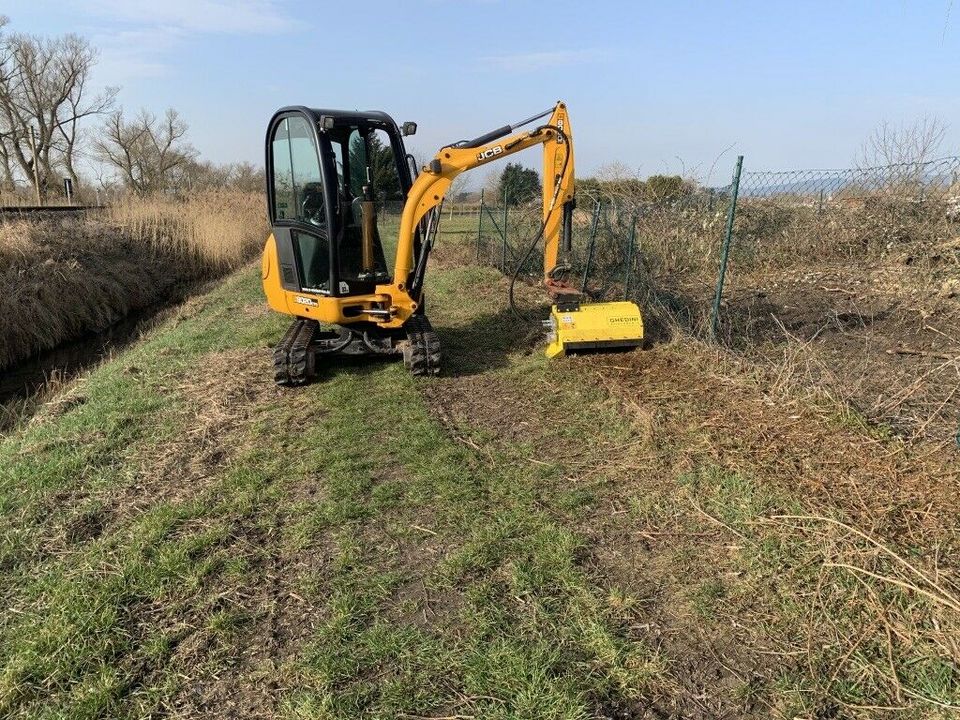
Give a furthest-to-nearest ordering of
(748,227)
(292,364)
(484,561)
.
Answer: (748,227) → (292,364) → (484,561)

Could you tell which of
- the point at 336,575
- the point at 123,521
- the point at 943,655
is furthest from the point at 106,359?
the point at 943,655

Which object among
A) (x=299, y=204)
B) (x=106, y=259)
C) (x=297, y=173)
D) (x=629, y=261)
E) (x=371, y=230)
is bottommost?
(x=106, y=259)

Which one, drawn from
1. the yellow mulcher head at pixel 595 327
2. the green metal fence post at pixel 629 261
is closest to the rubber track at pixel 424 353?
the yellow mulcher head at pixel 595 327

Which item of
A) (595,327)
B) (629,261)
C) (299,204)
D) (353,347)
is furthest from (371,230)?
(629,261)

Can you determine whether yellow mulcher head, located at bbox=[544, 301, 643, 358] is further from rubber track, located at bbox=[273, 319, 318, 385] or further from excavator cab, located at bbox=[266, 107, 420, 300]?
rubber track, located at bbox=[273, 319, 318, 385]

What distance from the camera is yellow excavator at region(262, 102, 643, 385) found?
6.31 meters

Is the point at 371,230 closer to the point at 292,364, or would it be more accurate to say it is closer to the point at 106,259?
the point at 292,364

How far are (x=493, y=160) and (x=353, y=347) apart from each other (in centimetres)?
247

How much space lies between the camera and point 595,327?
673 centimetres

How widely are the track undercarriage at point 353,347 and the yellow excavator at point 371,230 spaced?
13 millimetres

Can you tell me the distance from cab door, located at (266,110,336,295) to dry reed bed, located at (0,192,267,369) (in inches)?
237

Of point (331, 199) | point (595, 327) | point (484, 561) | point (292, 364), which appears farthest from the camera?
point (595, 327)

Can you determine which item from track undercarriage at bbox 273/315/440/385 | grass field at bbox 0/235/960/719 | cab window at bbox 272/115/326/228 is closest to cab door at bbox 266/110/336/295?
cab window at bbox 272/115/326/228

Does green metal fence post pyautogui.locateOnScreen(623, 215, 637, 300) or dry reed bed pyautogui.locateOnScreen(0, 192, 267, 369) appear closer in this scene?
green metal fence post pyautogui.locateOnScreen(623, 215, 637, 300)
